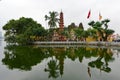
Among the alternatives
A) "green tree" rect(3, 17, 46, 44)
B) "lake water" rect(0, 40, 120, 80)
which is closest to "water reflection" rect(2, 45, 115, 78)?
"lake water" rect(0, 40, 120, 80)

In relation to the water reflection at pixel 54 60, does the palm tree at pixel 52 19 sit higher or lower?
higher

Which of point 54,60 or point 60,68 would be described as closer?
point 60,68

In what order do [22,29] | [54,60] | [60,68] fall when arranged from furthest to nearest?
[22,29] < [54,60] < [60,68]

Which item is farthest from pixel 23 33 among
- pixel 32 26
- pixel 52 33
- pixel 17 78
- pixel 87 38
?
pixel 17 78

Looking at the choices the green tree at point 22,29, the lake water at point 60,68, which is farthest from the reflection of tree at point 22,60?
the green tree at point 22,29

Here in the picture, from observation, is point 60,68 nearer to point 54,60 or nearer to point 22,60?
point 54,60

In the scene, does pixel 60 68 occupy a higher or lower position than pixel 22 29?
lower

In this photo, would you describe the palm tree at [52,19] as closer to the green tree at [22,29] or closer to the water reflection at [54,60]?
the green tree at [22,29]

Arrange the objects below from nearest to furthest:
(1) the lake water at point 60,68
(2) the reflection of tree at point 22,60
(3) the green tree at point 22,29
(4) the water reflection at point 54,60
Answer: (1) the lake water at point 60,68
(4) the water reflection at point 54,60
(2) the reflection of tree at point 22,60
(3) the green tree at point 22,29

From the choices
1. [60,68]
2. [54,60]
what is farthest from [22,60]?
[60,68]

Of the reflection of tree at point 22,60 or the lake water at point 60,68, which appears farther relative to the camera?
the reflection of tree at point 22,60

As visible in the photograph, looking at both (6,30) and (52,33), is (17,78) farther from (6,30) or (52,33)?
(52,33)

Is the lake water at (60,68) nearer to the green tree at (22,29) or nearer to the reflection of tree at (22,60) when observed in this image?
the reflection of tree at (22,60)

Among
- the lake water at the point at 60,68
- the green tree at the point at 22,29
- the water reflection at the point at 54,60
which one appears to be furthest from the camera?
the green tree at the point at 22,29
